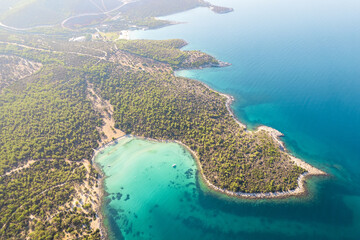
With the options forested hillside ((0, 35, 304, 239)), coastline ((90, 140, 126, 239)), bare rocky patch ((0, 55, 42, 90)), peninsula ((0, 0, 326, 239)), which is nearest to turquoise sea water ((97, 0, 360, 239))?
coastline ((90, 140, 126, 239))

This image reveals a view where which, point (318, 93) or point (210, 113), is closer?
point (210, 113)

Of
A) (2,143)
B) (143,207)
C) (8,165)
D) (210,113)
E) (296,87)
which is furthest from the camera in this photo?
(296,87)

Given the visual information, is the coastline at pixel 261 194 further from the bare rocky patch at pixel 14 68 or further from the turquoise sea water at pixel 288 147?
the bare rocky patch at pixel 14 68

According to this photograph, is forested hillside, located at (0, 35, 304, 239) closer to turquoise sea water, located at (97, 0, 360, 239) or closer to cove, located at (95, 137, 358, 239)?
cove, located at (95, 137, 358, 239)

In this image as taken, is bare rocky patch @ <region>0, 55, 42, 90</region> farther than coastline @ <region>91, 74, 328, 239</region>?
Yes

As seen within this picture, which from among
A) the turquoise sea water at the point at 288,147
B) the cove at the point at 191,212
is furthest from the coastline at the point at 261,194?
the turquoise sea water at the point at 288,147

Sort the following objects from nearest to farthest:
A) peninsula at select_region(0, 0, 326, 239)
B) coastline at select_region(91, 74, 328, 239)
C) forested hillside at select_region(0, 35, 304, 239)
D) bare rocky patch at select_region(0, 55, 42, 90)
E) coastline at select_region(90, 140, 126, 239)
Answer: coastline at select_region(90, 140, 126, 239) < forested hillside at select_region(0, 35, 304, 239) < peninsula at select_region(0, 0, 326, 239) < coastline at select_region(91, 74, 328, 239) < bare rocky patch at select_region(0, 55, 42, 90)

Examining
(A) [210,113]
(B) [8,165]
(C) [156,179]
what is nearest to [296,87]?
(A) [210,113]

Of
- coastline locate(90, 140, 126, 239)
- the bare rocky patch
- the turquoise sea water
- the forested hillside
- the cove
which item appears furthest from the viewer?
the bare rocky patch

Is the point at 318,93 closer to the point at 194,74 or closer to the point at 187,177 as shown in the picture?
the point at 194,74
